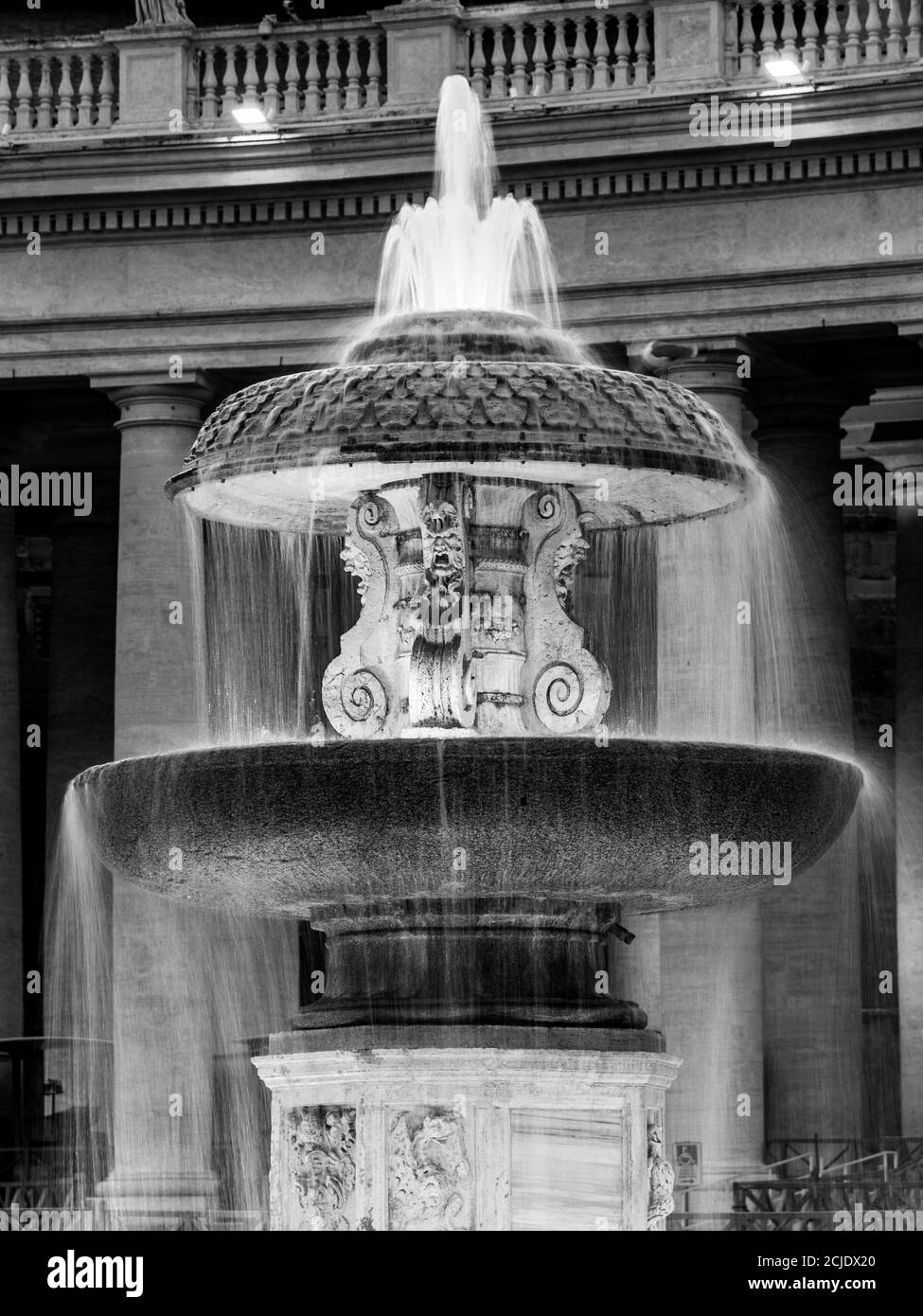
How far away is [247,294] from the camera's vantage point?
138 ft

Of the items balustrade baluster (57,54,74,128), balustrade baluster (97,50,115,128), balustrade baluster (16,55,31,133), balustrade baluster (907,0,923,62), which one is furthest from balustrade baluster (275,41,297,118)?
balustrade baluster (907,0,923,62)

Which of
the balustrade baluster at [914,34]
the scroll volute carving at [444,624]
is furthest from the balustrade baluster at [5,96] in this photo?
the scroll volute carving at [444,624]

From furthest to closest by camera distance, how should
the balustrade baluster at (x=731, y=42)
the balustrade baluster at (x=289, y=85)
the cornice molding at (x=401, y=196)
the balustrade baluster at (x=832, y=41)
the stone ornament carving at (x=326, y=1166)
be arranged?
the balustrade baluster at (x=289, y=85), the balustrade baluster at (x=731, y=42), the balustrade baluster at (x=832, y=41), the cornice molding at (x=401, y=196), the stone ornament carving at (x=326, y=1166)

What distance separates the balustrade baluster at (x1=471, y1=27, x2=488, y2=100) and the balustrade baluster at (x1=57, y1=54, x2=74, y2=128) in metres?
5.26

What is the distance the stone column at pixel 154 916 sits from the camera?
131 ft

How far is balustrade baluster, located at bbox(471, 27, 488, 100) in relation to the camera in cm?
4166

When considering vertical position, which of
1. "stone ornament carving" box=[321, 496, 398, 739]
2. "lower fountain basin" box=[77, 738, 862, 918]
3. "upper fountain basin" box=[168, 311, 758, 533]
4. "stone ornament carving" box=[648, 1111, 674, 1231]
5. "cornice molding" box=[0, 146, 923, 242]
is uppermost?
"cornice molding" box=[0, 146, 923, 242]

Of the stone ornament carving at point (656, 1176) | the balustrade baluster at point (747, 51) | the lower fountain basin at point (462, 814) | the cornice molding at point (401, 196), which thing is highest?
the balustrade baluster at point (747, 51)

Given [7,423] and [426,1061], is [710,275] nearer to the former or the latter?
[7,423]

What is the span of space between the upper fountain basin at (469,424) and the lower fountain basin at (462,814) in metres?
2.30

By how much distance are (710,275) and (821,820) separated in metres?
19.7

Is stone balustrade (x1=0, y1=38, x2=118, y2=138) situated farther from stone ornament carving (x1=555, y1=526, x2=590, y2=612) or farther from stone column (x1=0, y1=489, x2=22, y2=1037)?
A: stone ornament carving (x1=555, y1=526, x2=590, y2=612)

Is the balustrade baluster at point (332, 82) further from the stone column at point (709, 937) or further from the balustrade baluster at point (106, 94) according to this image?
the stone column at point (709, 937)
